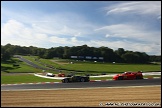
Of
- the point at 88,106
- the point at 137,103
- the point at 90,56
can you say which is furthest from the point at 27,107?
the point at 90,56

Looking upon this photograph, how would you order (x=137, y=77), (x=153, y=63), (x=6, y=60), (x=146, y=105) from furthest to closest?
(x=6, y=60)
(x=137, y=77)
(x=153, y=63)
(x=146, y=105)

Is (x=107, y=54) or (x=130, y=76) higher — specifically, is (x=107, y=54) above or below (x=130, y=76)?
above

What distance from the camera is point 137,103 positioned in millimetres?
9672

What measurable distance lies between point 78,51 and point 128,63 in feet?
20.5

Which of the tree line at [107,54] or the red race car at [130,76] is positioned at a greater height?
the tree line at [107,54]

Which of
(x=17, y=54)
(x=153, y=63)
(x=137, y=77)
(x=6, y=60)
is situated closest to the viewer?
(x=153, y=63)

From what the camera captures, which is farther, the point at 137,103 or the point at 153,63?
→ the point at 153,63

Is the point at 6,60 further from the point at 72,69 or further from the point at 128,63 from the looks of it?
the point at 128,63

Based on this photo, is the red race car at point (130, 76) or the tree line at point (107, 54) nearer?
the tree line at point (107, 54)

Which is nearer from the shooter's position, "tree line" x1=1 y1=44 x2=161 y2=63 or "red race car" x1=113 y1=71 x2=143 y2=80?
"tree line" x1=1 y1=44 x2=161 y2=63

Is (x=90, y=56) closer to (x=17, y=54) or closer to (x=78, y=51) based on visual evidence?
(x=78, y=51)

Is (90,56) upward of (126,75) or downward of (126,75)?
upward

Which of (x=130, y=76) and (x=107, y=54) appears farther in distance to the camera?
(x=130, y=76)

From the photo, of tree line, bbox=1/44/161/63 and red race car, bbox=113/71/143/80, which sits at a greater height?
tree line, bbox=1/44/161/63
